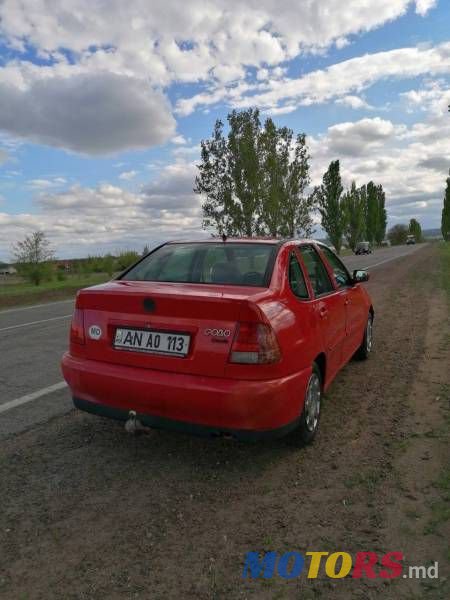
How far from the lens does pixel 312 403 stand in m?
3.60

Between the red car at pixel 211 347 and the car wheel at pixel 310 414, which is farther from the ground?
the red car at pixel 211 347

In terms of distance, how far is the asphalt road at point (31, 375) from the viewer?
166 inches

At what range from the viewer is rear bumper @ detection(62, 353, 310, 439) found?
9.41 ft

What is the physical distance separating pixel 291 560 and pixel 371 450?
1372 millimetres

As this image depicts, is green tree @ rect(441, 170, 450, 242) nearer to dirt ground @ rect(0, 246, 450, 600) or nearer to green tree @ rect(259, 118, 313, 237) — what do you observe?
green tree @ rect(259, 118, 313, 237)

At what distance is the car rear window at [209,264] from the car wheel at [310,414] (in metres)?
0.85

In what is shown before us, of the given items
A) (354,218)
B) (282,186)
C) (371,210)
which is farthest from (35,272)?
(371,210)

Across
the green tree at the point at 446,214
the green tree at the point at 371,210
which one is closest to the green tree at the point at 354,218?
the green tree at the point at 371,210

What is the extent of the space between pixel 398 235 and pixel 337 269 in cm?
13954

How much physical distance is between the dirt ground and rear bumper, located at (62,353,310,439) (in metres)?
0.39

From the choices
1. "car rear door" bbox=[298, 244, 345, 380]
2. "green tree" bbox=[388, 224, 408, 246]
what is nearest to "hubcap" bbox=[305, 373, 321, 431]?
"car rear door" bbox=[298, 244, 345, 380]

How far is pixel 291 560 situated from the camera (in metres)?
Answer: 2.31

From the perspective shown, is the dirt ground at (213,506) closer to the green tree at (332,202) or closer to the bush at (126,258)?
the bush at (126,258)

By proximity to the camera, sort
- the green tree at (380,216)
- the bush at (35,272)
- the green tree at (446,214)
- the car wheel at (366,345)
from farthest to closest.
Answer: the green tree at (380,216) → the green tree at (446,214) → the bush at (35,272) → the car wheel at (366,345)
